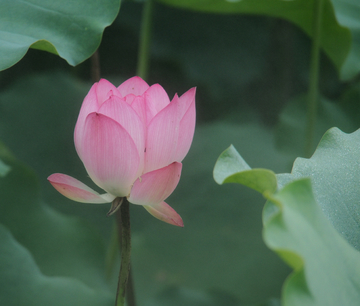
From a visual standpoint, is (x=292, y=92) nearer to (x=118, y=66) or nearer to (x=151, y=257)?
(x=118, y=66)

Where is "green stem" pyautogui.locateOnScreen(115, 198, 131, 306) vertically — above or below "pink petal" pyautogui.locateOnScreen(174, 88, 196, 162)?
below

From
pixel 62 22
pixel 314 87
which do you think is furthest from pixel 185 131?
pixel 314 87

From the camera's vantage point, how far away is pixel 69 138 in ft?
3.66

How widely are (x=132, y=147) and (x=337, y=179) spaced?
0.95 feet

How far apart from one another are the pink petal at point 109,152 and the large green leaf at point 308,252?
0.52 ft

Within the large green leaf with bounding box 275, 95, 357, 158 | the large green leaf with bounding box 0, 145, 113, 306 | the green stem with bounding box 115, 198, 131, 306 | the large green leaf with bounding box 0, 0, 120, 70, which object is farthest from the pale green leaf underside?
the large green leaf with bounding box 275, 95, 357, 158

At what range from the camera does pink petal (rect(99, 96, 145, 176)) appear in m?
0.39

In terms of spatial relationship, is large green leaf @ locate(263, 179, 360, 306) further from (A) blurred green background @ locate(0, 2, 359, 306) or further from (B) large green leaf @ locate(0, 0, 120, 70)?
(A) blurred green background @ locate(0, 2, 359, 306)

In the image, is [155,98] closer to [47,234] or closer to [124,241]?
[124,241]

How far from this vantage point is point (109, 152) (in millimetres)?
390

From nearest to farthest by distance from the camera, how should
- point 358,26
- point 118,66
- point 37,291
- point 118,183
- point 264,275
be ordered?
point 118,183 → point 37,291 → point 358,26 → point 264,275 → point 118,66

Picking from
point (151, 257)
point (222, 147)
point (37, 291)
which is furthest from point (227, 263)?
point (37, 291)

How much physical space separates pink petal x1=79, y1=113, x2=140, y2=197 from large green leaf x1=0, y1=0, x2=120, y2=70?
0.28 metres

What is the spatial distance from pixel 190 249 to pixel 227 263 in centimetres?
13
